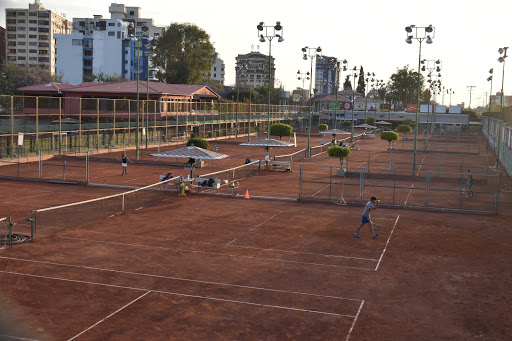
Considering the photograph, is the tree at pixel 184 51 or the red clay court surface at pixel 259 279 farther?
the tree at pixel 184 51

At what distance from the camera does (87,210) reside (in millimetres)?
25141

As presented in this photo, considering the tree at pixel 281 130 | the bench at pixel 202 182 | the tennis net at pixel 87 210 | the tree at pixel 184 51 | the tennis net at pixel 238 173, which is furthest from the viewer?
the tree at pixel 184 51

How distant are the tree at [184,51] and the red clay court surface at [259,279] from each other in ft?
288

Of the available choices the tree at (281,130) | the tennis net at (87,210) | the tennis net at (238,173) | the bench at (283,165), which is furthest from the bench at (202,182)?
the tree at (281,130)

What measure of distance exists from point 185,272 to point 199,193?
15.3m

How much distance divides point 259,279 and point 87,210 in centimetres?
1125

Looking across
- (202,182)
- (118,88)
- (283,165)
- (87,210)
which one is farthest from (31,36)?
(87,210)

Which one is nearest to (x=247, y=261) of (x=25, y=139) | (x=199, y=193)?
(x=199, y=193)

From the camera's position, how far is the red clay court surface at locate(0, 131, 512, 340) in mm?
13188

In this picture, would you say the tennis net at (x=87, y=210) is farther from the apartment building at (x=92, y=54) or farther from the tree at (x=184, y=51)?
the apartment building at (x=92, y=54)

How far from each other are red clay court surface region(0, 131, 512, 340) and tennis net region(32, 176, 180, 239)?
0.74 metres

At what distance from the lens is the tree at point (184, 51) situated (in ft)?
368

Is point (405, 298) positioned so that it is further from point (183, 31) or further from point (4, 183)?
point (183, 31)


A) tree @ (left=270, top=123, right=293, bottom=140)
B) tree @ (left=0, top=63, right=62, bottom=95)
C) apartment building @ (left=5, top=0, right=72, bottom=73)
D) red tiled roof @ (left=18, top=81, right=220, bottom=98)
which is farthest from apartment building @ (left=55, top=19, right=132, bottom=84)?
tree @ (left=270, top=123, right=293, bottom=140)
